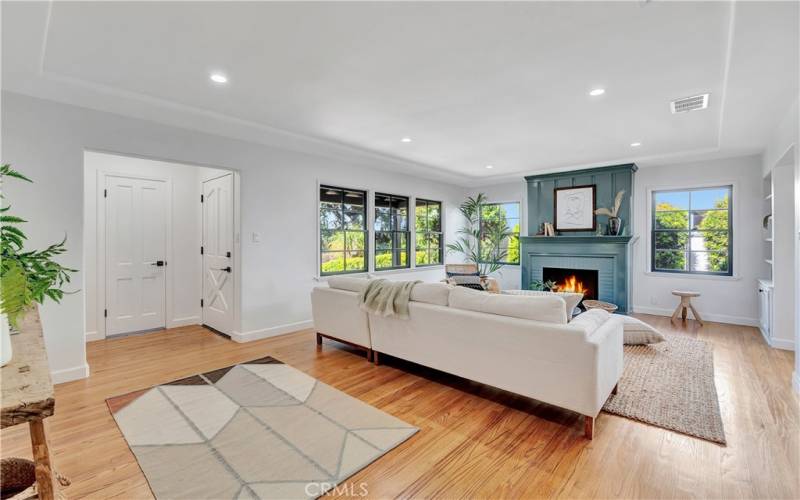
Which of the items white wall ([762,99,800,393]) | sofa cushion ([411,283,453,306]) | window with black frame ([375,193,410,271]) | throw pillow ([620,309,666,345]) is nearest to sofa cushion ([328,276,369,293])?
sofa cushion ([411,283,453,306])

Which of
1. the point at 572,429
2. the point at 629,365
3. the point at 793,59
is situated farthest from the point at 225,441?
the point at 793,59

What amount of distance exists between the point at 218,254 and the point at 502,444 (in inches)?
166

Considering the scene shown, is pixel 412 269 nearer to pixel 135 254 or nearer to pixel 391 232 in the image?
pixel 391 232

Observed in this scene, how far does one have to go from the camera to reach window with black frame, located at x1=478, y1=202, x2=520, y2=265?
7.60 metres

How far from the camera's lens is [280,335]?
15.3ft

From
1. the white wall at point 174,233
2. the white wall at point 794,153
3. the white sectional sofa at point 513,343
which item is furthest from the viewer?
the white wall at point 174,233

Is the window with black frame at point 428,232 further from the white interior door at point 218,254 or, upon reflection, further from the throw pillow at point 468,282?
the white interior door at point 218,254

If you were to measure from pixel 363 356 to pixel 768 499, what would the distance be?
3.00 metres

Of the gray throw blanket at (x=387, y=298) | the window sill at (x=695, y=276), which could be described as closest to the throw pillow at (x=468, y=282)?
the gray throw blanket at (x=387, y=298)

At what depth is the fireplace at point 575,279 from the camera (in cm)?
632

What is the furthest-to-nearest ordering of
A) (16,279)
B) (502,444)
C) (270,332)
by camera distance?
A: 1. (270,332)
2. (502,444)
3. (16,279)

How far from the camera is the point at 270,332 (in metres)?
4.60

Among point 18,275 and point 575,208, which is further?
point 575,208
